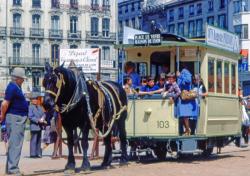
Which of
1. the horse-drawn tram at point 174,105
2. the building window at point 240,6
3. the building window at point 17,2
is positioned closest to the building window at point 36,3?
the building window at point 17,2

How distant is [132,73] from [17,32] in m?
67.0

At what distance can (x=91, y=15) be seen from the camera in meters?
88.8

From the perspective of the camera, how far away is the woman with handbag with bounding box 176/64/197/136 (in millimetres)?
16211

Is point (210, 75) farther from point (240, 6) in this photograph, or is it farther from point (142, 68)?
point (240, 6)

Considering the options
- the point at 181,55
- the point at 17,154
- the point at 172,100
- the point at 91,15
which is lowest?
the point at 17,154

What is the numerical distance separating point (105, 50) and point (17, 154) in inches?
3016

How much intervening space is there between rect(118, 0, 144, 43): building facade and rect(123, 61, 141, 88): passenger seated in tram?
87246 millimetres

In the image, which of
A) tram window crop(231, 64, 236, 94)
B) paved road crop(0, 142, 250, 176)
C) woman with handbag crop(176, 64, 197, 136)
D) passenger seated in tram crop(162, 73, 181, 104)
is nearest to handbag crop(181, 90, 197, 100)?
Result: woman with handbag crop(176, 64, 197, 136)

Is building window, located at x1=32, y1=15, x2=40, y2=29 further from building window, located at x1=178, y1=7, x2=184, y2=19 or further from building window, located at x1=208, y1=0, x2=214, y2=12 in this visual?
building window, located at x1=208, y1=0, x2=214, y2=12

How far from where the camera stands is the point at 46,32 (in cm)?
8500

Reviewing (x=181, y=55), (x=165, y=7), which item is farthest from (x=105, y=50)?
(x=181, y=55)

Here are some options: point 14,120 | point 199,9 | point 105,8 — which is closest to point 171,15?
point 199,9

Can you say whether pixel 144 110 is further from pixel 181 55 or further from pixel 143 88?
pixel 181 55

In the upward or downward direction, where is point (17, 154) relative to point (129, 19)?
downward
